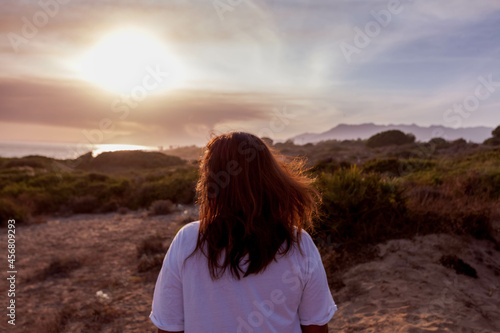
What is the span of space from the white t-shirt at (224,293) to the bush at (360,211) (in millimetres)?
5433

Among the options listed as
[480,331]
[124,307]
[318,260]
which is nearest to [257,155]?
[318,260]

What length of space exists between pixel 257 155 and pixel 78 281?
6.99 m

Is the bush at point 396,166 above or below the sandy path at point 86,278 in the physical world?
above

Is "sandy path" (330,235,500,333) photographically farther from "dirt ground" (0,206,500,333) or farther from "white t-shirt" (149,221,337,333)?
"white t-shirt" (149,221,337,333)

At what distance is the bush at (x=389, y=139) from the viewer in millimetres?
47875

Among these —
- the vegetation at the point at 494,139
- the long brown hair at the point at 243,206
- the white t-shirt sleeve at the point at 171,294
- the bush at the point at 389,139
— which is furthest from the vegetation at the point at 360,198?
the bush at the point at 389,139

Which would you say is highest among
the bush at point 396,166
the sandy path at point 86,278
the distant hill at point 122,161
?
the distant hill at point 122,161

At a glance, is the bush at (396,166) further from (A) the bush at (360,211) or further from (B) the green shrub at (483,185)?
(A) the bush at (360,211)

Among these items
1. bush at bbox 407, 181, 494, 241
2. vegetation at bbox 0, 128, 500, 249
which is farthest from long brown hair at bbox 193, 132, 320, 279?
bush at bbox 407, 181, 494, 241

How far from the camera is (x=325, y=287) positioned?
1.60m

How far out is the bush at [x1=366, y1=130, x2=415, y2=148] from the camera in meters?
47.9

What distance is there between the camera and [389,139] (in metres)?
48.3

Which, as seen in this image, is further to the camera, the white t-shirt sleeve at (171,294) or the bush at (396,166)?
the bush at (396,166)

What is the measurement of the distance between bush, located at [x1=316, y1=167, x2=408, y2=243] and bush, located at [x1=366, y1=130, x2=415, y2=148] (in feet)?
143
